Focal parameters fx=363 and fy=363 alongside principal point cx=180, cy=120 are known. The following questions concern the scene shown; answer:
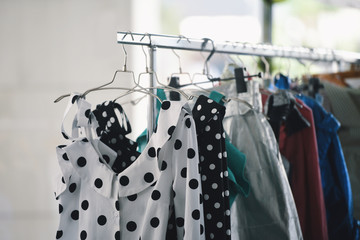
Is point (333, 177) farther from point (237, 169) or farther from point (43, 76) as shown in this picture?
point (43, 76)

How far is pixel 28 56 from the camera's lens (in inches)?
64.6

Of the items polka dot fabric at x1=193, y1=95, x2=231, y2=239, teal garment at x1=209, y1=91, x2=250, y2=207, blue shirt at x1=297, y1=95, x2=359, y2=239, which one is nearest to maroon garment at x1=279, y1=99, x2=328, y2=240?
A: blue shirt at x1=297, y1=95, x2=359, y2=239

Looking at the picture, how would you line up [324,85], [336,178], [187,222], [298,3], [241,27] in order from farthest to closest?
[298,3]
[241,27]
[324,85]
[336,178]
[187,222]

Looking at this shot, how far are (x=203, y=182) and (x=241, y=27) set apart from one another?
198 cm

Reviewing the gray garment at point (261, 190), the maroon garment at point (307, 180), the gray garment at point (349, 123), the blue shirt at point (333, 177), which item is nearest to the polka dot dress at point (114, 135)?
the gray garment at point (261, 190)

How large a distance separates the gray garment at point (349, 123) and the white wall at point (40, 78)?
0.96m

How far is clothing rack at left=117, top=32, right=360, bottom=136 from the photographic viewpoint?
816mm

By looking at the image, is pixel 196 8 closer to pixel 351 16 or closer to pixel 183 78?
pixel 183 78

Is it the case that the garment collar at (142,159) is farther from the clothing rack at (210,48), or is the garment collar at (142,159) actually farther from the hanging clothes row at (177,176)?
the clothing rack at (210,48)

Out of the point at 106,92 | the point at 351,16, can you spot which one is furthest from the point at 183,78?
the point at 351,16

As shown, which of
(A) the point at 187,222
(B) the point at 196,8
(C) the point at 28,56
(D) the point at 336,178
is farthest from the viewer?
(B) the point at 196,8

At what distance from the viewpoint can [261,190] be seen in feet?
3.02

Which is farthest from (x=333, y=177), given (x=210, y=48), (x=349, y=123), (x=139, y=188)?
(x=139, y=188)

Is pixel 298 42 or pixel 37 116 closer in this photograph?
pixel 37 116
